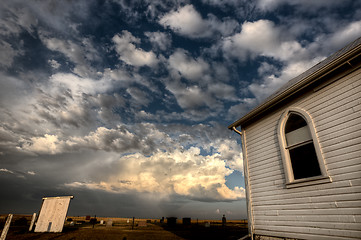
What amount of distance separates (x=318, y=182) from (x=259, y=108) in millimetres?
3560

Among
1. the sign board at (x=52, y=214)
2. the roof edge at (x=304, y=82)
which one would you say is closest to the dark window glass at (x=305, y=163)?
the roof edge at (x=304, y=82)

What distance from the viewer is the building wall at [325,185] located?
15.6 feet

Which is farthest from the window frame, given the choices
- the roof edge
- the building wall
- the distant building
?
the roof edge

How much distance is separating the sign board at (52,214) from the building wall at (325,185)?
16.8 meters

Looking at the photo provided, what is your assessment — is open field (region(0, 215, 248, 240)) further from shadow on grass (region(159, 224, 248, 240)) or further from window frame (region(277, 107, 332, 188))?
window frame (region(277, 107, 332, 188))

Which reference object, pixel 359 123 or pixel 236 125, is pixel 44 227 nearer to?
pixel 236 125

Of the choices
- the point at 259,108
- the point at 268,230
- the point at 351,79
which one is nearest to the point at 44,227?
the point at 268,230

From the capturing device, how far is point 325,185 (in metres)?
5.22

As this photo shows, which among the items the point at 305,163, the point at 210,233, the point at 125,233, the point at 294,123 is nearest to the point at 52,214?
the point at 125,233

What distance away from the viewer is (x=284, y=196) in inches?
249

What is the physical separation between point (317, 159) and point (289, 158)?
0.83m

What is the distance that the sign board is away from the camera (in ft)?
52.0

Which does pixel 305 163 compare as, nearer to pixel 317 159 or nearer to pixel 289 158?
pixel 289 158

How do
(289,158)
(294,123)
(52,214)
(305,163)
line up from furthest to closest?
(52,214)
(305,163)
(294,123)
(289,158)
